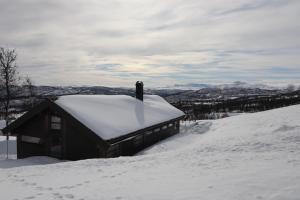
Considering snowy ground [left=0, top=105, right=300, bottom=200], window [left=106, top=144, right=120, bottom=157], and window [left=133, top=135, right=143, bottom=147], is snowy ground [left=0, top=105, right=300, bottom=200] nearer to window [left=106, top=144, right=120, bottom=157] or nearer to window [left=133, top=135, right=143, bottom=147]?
window [left=106, top=144, right=120, bottom=157]

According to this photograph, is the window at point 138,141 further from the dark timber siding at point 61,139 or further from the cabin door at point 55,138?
the cabin door at point 55,138

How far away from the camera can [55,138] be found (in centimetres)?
2005

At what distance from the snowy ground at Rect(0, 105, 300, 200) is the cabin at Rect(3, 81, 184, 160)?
158 inches

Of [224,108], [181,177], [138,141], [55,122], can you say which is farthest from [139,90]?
[224,108]

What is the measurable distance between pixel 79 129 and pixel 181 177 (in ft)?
33.0

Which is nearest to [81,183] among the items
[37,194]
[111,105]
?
[37,194]

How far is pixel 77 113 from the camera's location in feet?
61.4

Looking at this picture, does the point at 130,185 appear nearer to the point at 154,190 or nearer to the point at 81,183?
the point at 154,190

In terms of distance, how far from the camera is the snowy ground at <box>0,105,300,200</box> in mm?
7570

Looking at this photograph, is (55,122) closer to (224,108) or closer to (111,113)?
(111,113)

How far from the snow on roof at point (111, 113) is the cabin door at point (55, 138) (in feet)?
4.79

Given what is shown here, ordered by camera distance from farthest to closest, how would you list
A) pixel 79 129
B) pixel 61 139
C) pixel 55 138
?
pixel 55 138, pixel 61 139, pixel 79 129

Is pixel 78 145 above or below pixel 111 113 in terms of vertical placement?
below

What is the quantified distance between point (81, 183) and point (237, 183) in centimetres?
475
